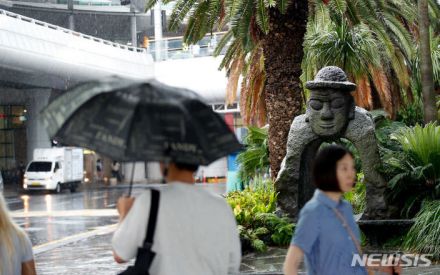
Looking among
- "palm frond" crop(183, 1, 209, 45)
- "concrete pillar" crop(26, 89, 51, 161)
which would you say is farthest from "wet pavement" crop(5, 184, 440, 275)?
"concrete pillar" crop(26, 89, 51, 161)

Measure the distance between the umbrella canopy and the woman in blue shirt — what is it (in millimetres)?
664

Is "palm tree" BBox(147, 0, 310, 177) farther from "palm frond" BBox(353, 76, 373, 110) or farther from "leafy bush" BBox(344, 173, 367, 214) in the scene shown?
"palm frond" BBox(353, 76, 373, 110)

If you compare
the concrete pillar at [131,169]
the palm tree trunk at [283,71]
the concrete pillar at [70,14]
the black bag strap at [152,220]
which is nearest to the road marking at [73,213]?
the palm tree trunk at [283,71]

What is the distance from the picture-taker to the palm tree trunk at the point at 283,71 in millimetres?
13406

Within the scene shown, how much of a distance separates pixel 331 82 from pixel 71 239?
8.05 m

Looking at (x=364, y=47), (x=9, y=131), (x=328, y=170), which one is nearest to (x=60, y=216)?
(x=364, y=47)

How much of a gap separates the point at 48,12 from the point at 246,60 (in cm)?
3498

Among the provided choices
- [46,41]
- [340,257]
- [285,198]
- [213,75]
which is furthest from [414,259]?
[213,75]

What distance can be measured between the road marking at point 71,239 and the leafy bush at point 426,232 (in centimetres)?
726

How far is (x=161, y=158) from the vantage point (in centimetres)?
361

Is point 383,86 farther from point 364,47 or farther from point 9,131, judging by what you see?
point 9,131

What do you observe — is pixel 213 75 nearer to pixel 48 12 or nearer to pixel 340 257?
pixel 48 12

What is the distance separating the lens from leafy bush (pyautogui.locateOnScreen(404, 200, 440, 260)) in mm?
9516

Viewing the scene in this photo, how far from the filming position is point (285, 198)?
11.7 metres
